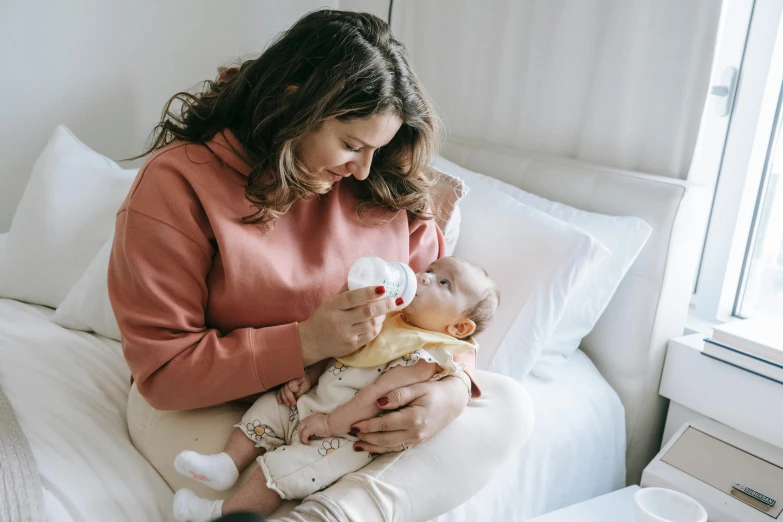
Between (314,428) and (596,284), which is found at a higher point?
(596,284)

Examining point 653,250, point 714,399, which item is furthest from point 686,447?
point 653,250

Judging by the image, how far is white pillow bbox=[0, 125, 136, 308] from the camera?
69.9 inches

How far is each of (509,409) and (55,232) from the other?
135cm

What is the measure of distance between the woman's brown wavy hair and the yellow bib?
10.8 inches

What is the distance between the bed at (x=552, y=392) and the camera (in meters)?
1.05

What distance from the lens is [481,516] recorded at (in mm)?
1161

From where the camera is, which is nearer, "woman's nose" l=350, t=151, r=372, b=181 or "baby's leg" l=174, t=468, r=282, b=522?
"baby's leg" l=174, t=468, r=282, b=522

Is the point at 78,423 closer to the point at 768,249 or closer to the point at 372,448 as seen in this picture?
the point at 372,448

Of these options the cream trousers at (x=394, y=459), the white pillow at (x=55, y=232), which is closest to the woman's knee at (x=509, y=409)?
the cream trousers at (x=394, y=459)

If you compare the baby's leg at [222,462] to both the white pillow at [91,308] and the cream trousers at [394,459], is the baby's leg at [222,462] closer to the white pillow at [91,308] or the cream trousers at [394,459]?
the cream trousers at [394,459]

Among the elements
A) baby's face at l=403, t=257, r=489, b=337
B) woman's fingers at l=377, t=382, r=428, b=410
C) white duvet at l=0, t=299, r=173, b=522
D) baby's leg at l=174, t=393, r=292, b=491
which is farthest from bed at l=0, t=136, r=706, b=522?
baby's face at l=403, t=257, r=489, b=337

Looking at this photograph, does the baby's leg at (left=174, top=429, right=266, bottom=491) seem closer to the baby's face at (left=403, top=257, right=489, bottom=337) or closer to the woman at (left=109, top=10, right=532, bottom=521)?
the woman at (left=109, top=10, right=532, bottom=521)

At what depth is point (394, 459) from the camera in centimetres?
103

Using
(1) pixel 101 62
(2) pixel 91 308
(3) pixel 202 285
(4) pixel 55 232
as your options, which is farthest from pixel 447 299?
(1) pixel 101 62
